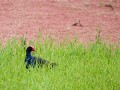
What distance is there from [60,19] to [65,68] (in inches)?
150

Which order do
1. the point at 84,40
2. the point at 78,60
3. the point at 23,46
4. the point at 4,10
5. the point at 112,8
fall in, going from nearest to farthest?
the point at 78,60
the point at 23,46
the point at 84,40
the point at 4,10
the point at 112,8

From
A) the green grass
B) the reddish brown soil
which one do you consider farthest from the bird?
the reddish brown soil

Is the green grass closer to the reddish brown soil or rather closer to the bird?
the bird

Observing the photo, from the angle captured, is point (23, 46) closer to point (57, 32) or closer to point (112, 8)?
point (57, 32)

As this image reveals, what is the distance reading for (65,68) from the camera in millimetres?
8438

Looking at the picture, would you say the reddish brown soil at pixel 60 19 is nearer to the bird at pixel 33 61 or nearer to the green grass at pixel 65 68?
the green grass at pixel 65 68

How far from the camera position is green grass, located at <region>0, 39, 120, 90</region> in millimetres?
7648

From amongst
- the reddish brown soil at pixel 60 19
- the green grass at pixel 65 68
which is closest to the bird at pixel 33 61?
the green grass at pixel 65 68

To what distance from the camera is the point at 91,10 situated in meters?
13.1

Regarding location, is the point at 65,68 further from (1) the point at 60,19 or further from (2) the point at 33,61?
(1) the point at 60,19

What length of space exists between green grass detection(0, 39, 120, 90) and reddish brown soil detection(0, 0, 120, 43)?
1.00 metres

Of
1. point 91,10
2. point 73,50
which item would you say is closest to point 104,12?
point 91,10

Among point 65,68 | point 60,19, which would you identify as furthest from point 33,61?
point 60,19

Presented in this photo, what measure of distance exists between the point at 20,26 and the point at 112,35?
1992 mm
